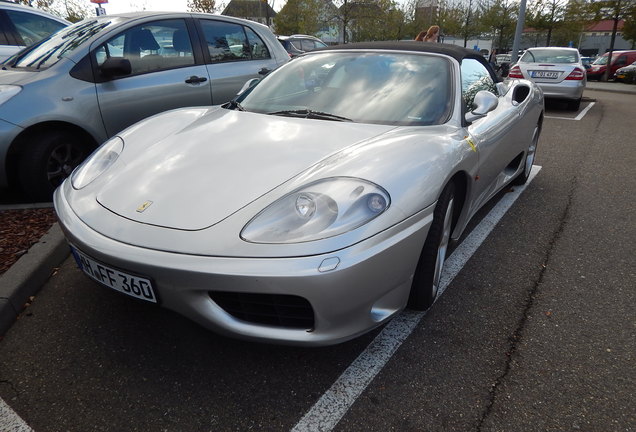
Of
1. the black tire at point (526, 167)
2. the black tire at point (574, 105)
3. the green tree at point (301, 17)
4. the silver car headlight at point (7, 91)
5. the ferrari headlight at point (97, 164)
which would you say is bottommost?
the black tire at point (574, 105)

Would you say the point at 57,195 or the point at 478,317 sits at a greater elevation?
the point at 57,195

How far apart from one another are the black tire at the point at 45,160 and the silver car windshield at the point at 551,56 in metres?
9.47

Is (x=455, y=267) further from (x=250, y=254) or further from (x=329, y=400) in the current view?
(x=250, y=254)

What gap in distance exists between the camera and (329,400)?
5.39ft

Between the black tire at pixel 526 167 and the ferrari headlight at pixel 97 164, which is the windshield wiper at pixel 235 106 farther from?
the black tire at pixel 526 167

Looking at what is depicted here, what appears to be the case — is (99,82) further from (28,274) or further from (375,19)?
(375,19)

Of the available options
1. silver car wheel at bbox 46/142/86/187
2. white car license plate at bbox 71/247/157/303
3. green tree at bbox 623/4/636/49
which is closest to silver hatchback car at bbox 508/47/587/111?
silver car wheel at bbox 46/142/86/187

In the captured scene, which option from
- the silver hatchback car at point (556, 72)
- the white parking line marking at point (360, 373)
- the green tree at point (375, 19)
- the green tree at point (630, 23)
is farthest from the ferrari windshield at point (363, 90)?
the green tree at point (375, 19)

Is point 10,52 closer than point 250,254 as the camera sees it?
No

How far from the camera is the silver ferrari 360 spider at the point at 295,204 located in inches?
59.1

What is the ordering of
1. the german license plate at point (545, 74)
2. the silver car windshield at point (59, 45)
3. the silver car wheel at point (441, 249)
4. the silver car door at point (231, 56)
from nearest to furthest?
the silver car wheel at point (441, 249), the silver car windshield at point (59, 45), the silver car door at point (231, 56), the german license plate at point (545, 74)

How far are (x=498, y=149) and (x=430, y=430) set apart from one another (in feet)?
6.48

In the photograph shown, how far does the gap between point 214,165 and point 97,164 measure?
723 millimetres

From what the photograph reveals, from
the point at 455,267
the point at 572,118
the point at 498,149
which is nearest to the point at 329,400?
the point at 455,267
